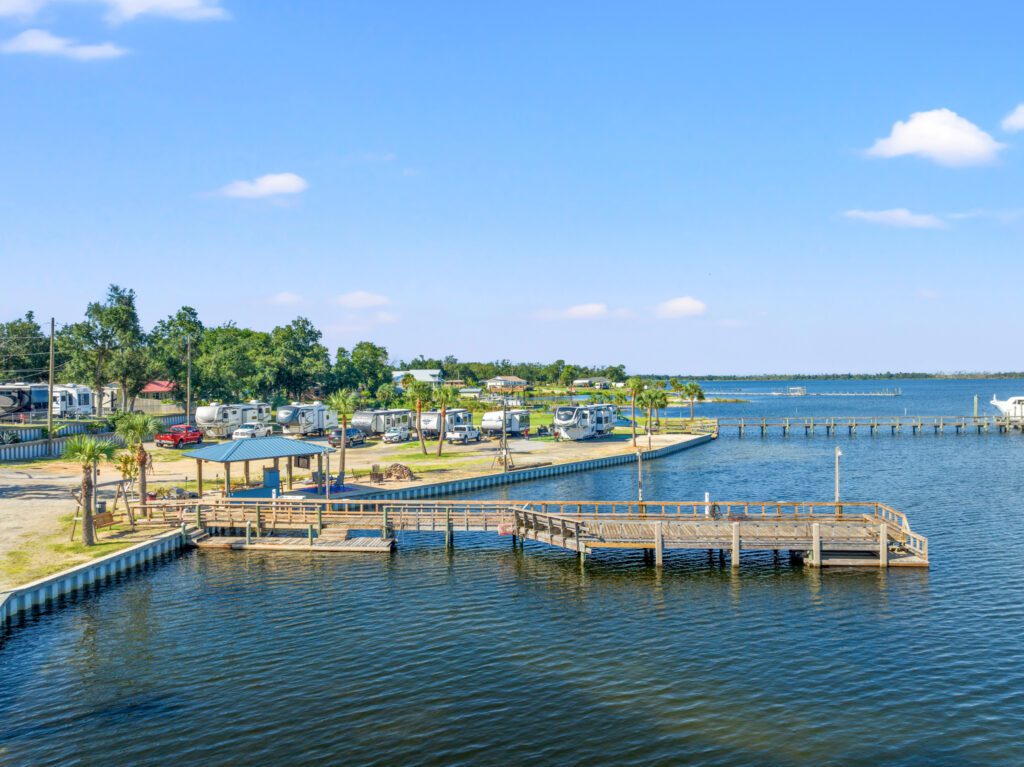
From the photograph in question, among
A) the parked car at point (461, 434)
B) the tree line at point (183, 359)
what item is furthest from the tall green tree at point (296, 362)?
the parked car at point (461, 434)

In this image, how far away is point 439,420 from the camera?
274 feet

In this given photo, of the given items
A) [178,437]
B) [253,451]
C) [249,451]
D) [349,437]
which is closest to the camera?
[249,451]

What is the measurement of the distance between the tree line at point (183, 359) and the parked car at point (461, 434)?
109ft

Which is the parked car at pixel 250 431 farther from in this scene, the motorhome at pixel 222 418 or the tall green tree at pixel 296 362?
the tall green tree at pixel 296 362

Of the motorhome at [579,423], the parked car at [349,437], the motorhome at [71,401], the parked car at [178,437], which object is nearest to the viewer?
the parked car at [178,437]

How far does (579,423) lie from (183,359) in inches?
2182

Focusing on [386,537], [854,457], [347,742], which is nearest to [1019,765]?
[347,742]

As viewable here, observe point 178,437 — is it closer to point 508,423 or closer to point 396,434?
point 396,434

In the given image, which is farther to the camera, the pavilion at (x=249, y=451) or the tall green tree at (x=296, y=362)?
the tall green tree at (x=296, y=362)

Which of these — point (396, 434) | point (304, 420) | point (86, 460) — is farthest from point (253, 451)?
point (304, 420)

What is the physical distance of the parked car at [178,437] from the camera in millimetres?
75375

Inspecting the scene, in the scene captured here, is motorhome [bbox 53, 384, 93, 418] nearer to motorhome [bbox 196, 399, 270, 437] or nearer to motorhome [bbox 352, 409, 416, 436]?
motorhome [bbox 196, 399, 270, 437]

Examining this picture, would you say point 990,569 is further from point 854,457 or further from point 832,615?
point 854,457

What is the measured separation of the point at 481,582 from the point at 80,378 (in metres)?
88.0
